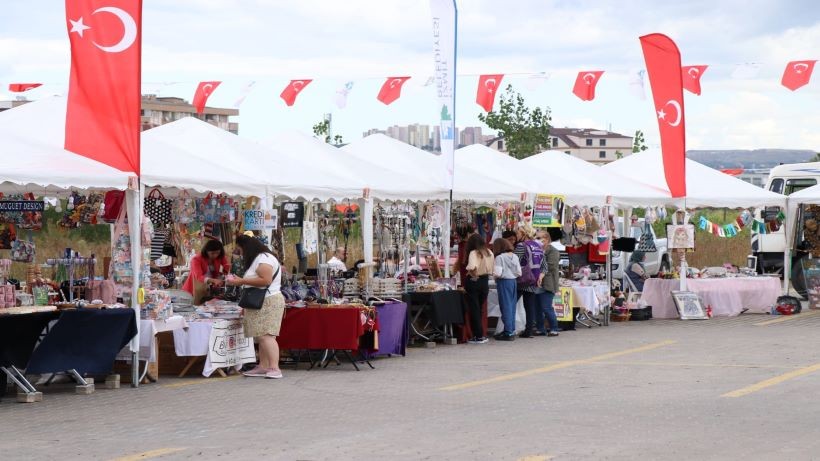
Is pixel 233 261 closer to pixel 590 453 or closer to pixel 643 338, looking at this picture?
pixel 643 338

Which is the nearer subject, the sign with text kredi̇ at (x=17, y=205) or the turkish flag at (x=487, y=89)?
the sign with text kredi̇ at (x=17, y=205)

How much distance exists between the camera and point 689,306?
22.3 meters

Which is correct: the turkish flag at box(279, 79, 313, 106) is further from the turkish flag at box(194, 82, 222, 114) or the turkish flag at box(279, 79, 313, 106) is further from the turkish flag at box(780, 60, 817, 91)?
the turkish flag at box(780, 60, 817, 91)

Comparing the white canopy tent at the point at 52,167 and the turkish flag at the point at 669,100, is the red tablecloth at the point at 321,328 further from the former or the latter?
the turkish flag at the point at 669,100

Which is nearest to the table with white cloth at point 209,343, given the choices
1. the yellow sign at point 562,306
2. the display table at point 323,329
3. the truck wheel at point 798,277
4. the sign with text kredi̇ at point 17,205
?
the display table at point 323,329

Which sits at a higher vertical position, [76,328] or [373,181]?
[373,181]

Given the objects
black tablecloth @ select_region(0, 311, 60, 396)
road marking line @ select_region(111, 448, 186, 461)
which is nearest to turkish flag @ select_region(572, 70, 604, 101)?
black tablecloth @ select_region(0, 311, 60, 396)

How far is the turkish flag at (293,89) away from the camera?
23.6 meters

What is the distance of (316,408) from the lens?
11.5 meters

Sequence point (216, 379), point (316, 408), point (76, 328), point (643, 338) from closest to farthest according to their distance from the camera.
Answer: point (316, 408)
point (76, 328)
point (216, 379)
point (643, 338)

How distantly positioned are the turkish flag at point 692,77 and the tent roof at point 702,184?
5.31 ft

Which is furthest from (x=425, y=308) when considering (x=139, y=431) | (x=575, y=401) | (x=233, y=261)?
(x=139, y=431)

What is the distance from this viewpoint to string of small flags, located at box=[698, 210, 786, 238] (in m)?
25.2

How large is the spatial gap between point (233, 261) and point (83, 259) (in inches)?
80.0
